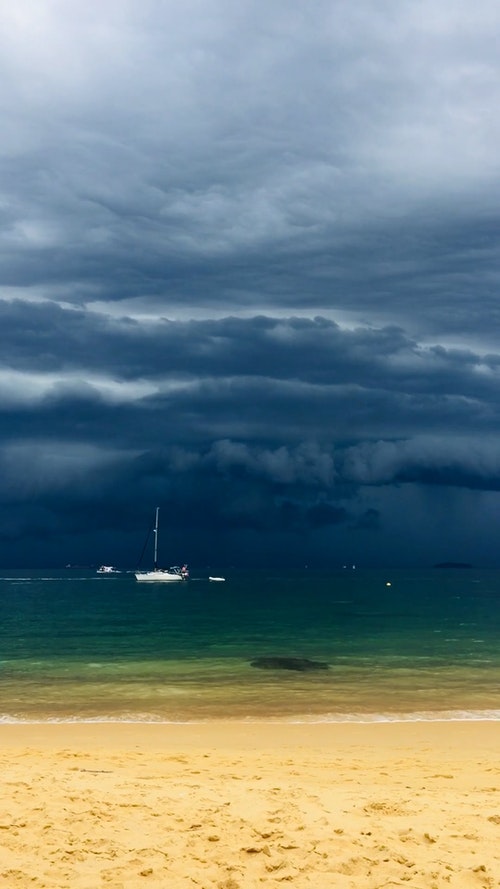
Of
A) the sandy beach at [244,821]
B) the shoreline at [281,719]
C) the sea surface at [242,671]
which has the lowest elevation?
the sea surface at [242,671]

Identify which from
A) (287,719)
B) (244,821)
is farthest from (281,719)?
(244,821)

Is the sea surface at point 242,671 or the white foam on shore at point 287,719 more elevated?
the white foam on shore at point 287,719

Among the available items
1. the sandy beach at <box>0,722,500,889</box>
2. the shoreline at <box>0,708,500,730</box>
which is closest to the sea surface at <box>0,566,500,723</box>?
the shoreline at <box>0,708,500,730</box>

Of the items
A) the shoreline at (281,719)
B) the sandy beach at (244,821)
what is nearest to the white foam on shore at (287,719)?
the shoreline at (281,719)

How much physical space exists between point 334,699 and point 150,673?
11.0m

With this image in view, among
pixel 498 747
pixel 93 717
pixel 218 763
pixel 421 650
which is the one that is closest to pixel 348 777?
pixel 218 763

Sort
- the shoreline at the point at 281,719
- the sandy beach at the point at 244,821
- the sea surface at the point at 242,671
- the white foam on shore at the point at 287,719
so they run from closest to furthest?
the sandy beach at the point at 244,821
the shoreline at the point at 281,719
the white foam on shore at the point at 287,719
the sea surface at the point at 242,671

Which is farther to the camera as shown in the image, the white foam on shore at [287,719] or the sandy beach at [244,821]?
the white foam on shore at [287,719]

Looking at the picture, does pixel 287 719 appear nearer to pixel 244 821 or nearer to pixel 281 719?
pixel 281 719

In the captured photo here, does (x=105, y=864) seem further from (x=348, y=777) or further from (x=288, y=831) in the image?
(x=348, y=777)

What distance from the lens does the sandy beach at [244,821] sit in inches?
347

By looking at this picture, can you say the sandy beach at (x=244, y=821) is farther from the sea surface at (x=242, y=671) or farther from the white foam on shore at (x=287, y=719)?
the sea surface at (x=242, y=671)

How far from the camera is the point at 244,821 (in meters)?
10.2

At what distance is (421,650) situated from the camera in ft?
152
